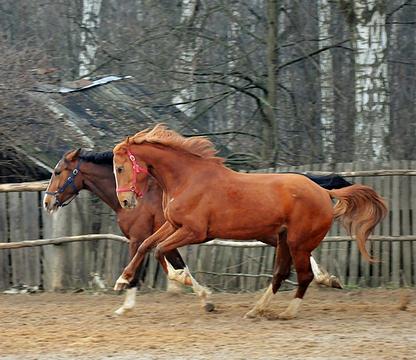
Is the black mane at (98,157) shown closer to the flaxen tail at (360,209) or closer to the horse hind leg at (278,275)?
the horse hind leg at (278,275)

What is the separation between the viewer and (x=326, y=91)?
16.0 metres

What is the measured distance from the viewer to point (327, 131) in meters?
15.5

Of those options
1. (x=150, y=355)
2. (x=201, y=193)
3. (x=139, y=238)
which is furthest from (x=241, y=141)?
(x=150, y=355)

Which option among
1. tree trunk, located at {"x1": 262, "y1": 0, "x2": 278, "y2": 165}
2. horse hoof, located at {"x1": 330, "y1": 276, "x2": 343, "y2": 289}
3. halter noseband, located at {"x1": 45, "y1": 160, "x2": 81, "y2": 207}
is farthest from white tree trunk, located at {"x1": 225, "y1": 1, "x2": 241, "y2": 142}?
horse hoof, located at {"x1": 330, "y1": 276, "x2": 343, "y2": 289}

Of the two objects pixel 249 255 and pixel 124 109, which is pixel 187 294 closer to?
pixel 249 255

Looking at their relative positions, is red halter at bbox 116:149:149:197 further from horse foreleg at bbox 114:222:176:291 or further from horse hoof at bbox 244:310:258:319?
horse hoof at bbox 244:310:258:319

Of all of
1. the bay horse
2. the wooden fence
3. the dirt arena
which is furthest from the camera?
the wooden fence

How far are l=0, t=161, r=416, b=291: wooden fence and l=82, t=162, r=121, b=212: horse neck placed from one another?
1572 millimetres

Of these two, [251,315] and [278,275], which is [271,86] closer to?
[278,275]

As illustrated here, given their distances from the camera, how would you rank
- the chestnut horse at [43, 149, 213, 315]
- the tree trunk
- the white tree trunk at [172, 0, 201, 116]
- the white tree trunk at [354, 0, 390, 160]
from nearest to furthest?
the chestnut horse at [43, 149, 213, 315] < the white tree trunk at [354, 0, 390, 160] < the white tree trunk at [172, 0, 201, 116] < the tree trunk

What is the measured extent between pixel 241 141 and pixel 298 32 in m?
2.19

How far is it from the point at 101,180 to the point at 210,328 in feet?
9.30

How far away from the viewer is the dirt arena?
7445mm

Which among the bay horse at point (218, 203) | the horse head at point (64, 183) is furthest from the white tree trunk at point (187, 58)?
the bay horse at point (218, 203)
